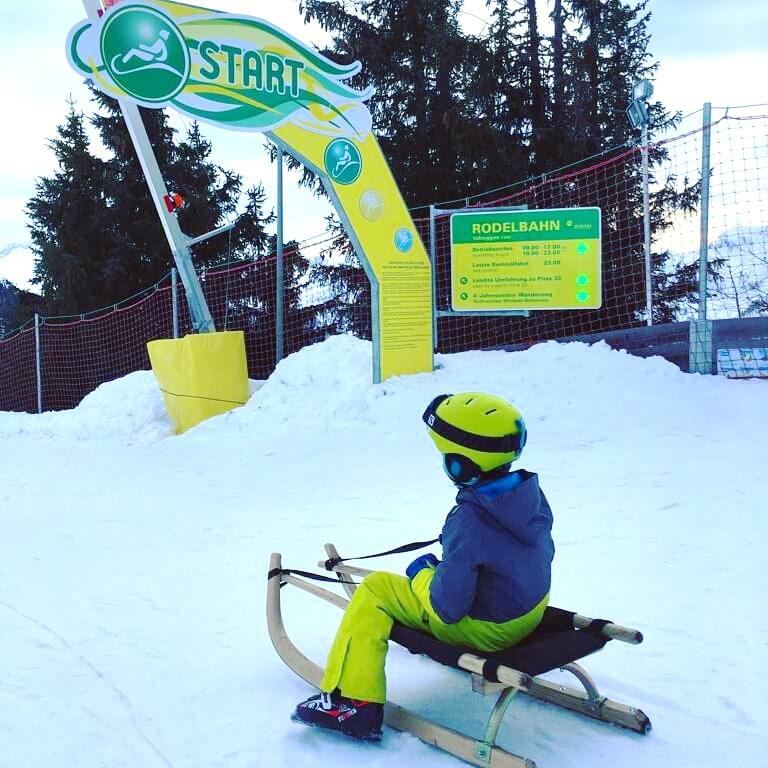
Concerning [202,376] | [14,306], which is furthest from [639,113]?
[14,306]

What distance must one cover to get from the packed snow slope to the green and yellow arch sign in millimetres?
947

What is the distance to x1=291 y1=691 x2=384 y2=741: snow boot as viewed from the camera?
98.4 inches

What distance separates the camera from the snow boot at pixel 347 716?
2.50 metres

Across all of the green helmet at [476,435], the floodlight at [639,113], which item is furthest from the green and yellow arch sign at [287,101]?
the green helmet at [476,435]

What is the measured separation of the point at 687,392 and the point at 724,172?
2.26 metres

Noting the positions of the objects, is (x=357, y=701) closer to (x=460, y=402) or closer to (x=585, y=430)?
(x=460, y=402)

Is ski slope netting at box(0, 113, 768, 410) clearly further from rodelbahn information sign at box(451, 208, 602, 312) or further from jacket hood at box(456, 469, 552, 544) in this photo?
jacket hood at box(456, 469, 552, 544)

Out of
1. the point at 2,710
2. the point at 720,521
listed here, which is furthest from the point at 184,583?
the point at 720,521

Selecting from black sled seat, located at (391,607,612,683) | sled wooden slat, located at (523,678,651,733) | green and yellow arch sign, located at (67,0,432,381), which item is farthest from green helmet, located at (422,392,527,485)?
green and yellow arch sign, located at (67,0,432,381)

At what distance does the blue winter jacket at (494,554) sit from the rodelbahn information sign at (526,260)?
672cm

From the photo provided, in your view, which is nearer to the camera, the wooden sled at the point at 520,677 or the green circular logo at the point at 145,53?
the wooden sled at the point at 520,677

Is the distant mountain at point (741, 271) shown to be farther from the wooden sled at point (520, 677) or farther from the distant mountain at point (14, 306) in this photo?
the distant mountain at point (14, 306)

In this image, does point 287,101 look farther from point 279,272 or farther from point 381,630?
point 381,630

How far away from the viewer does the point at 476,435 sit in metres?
2.47
